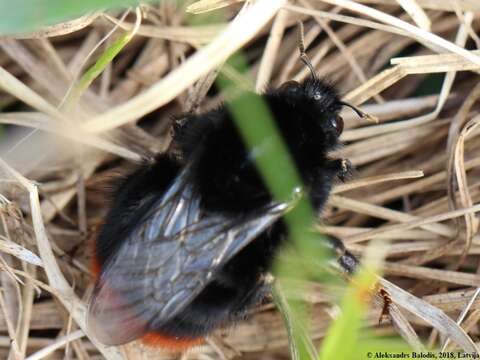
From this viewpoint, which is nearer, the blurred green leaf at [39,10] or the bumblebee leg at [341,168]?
the blurred green leaf at [39,10]

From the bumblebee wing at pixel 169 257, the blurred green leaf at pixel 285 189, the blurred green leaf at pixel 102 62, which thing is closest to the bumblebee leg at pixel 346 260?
the blurred green leaf at pixel 285 189

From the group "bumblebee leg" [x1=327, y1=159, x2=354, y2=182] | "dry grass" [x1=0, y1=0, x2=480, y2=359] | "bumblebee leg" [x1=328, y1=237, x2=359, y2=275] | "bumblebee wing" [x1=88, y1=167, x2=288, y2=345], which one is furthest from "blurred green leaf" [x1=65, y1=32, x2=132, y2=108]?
"bumblebee leg" [x1=328, y1=237, x2=359, y2=275]

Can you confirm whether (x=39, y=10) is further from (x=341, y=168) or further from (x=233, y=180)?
(x=341, y=168)

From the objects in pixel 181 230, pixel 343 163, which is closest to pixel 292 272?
pixel 343 163

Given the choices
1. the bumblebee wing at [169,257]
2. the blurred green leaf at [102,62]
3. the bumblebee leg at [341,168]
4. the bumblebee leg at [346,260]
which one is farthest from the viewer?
the bumblebee leg at [346,260]

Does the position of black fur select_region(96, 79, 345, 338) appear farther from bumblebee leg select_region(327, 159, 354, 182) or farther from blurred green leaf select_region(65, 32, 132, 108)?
blurred green leaf select_region(65, 32, 132, 108)

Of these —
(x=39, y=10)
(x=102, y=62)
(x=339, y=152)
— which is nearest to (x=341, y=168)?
(x=339, y=152)

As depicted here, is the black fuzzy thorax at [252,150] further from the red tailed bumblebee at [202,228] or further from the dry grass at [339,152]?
the dry grass at [339,152]

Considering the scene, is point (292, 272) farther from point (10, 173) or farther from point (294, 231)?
point (10, 173)

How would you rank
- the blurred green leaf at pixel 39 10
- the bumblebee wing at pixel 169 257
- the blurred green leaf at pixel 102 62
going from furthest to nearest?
the blurred green leaf at pixel 102 62 < the bumblebee wing at pixel 169 257 < the blurred green leaf at pixel 39 10
